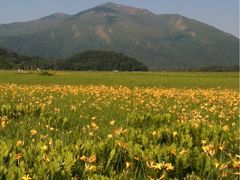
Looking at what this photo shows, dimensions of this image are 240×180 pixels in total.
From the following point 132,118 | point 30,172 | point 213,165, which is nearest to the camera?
point 30,172

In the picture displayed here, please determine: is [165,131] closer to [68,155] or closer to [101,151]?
[101,151]

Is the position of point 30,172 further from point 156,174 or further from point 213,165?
point 213,165

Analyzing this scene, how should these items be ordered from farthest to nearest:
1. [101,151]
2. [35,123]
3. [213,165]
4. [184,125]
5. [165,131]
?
[35,123] < [184,125] < [165,131] < [101,151] < [213,165]

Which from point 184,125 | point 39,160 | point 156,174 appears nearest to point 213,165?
point 156,174

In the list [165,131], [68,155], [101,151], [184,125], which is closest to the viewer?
[68,155]

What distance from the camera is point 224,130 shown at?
7.50 metres

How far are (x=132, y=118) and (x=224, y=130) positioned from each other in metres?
3.15

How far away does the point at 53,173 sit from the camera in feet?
14.3

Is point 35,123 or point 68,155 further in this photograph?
point 35,123

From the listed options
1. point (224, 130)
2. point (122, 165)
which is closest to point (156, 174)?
point (122, 165)

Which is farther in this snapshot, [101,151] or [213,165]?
[101,151]

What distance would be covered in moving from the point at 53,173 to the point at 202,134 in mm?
3600

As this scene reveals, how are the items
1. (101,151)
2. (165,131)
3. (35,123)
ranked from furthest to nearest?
(35,123), (165,131), (101,151)

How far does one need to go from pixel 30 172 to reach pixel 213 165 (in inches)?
80.0
